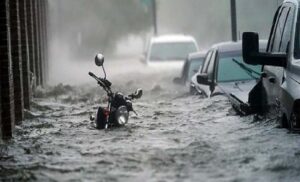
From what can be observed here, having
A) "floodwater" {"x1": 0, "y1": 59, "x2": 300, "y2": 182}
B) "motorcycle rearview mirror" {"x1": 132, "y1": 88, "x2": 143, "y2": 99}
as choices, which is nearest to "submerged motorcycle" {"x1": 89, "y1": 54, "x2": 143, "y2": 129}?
"floodwater" {"x1": 0, "y1": 59, "x2": 300, "y2": 182}

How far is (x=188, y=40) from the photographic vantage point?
21484mm

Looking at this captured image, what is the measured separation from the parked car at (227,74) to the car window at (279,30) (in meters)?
2.24

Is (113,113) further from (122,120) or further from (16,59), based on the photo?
(16,59)

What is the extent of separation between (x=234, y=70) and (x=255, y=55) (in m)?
4.53

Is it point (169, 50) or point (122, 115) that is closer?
point (122, 115)

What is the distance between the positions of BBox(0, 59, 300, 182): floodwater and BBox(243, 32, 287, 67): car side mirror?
0.71m

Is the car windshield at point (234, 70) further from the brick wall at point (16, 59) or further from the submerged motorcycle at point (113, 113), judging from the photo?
the brick wall at point (16, 59)

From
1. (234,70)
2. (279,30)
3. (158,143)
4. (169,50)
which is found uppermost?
(279,30)

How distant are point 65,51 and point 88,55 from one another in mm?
3372

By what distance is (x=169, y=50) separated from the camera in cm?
2134

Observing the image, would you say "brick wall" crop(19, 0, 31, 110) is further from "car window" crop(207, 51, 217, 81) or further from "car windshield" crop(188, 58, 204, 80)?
"car windshield" crop(188, 58, 204, 80)

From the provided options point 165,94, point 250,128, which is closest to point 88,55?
point 165,94

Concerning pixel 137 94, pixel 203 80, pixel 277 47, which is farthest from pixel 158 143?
pixel 203 80

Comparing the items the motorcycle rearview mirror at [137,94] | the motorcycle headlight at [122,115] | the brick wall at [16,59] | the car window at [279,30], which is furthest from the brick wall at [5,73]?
the car window at [279,30]
